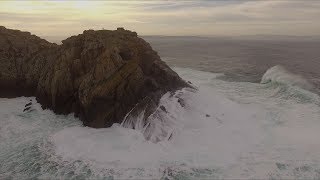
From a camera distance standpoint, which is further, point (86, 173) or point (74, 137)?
point (74, 137)

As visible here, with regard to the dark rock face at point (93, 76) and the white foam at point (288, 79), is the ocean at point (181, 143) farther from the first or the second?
the white foam at point (288, 79)

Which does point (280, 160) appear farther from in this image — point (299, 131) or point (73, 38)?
point (73, 38)

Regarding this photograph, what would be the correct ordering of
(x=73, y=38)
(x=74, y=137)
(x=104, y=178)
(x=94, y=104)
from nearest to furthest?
1. (x=104, y=178)
2. (x=74, y=137)
3. (x=94, y=104)
4. (x=73, y=38)

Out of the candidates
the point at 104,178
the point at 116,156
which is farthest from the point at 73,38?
the point at 104,178

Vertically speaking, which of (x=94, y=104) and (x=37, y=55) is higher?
(x=37, y=55)

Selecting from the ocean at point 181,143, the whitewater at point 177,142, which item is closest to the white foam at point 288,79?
the ocean at point 181,143

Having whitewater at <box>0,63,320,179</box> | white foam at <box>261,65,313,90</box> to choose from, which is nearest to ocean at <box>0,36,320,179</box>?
whitewater at <box>0,63,320,179</box>

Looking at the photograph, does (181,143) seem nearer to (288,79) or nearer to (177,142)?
(177,142)
